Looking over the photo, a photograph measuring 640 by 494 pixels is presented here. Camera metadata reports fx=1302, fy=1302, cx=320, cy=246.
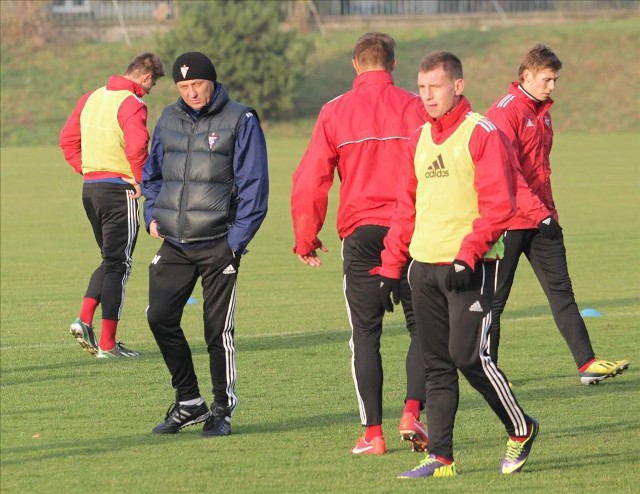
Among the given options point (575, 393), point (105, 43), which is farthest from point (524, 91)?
Answer: point (105, 43)

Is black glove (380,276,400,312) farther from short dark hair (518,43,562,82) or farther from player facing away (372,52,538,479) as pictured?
short dark hair (518,43,562,82)

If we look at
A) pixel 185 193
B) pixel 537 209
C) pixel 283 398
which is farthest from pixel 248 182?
pixel 537 209

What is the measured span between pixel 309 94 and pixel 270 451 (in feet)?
141

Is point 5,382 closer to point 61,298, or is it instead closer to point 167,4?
point 61,298

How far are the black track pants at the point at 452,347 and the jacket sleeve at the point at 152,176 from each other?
184cm

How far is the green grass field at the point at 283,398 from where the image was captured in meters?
6.28

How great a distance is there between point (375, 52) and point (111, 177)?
3756mm

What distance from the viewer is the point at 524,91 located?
28.0 ft

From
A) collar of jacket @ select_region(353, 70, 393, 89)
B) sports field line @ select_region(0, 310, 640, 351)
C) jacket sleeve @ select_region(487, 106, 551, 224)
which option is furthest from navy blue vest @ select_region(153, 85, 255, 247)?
sports field line @ select_region(0, 310, 640, 351)

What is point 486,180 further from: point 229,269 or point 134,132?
point 134,132

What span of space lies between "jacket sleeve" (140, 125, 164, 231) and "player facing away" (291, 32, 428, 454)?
97 cm

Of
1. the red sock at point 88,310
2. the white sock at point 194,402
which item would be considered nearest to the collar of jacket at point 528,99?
the white sock at point 194,402

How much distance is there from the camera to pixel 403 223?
246 inches

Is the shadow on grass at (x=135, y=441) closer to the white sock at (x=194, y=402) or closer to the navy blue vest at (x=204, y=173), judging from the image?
the white sock at (x=194, y=402)
